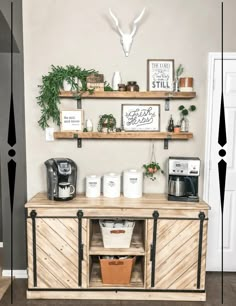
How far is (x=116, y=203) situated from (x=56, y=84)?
119cm

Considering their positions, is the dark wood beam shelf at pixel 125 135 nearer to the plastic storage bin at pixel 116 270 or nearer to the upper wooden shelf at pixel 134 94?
the upper wooden shelf at pixel 134 94

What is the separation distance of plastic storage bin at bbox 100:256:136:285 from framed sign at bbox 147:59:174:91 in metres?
1.55

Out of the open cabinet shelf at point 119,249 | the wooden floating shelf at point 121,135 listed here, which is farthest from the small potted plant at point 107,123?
the open cabinet shelf at point 119,249

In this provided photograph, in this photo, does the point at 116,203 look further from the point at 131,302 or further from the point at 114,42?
the point at 114,42

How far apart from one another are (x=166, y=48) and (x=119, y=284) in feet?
7.02

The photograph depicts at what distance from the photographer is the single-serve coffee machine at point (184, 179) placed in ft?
8.09

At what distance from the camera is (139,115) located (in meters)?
2.71

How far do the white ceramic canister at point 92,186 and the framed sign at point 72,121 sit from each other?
474 mm

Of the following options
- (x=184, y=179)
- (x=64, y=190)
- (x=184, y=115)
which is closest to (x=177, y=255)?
(x=184, y=179)

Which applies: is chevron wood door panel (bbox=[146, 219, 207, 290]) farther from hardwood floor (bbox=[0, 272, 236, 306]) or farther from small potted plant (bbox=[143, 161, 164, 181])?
small potted plant (bbox=[143, 161, 164, 181])

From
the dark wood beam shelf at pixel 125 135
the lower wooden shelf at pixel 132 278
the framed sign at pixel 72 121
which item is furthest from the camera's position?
the framed sign at pixel 72 121

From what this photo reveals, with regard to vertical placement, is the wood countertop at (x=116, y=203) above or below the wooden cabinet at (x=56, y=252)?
above

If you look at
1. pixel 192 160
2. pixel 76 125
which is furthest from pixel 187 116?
pixel 76 125

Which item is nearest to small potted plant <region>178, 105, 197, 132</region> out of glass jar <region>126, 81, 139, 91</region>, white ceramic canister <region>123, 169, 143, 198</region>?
glass jar <region>126, 81, 139, 91</region>
